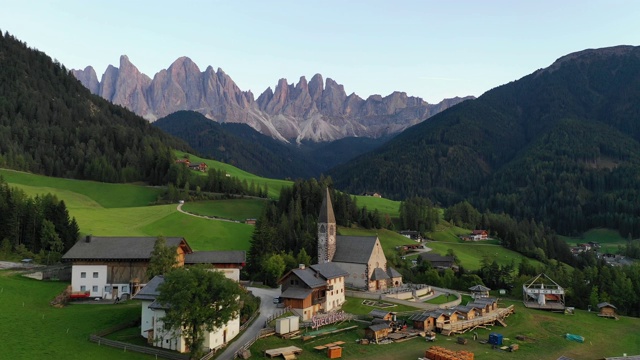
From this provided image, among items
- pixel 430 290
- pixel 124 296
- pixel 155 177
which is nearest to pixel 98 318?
pixel 124 296

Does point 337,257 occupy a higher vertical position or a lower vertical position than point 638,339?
higher

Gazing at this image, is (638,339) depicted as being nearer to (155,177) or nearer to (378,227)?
(378,227)

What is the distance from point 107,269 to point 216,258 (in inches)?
690

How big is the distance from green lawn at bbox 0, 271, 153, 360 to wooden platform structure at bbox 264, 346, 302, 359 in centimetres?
1192

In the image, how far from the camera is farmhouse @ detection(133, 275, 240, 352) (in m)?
52.8

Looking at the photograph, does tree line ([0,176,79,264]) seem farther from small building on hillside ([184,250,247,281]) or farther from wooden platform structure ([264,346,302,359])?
wooden platform structure ([264,346,302,359])

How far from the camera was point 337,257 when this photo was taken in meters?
95.9

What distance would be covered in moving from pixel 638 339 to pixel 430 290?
1298 inches

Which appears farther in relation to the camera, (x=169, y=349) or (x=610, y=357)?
(x=610, y=357)

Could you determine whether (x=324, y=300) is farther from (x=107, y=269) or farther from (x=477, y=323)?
(x=107, y=269)

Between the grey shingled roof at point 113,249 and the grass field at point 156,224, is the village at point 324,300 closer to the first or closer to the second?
the grey shingled roof at point 113,249

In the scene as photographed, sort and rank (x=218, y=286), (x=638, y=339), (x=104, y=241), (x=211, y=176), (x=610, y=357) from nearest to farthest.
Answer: (x=218, y=286), (x=610, y=357), (x=638, y=339), (x=104, y=241), (x=211, y=176)

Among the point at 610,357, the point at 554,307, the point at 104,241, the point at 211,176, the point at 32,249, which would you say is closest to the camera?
the point at 610,357

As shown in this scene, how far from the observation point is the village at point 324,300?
55.6m
